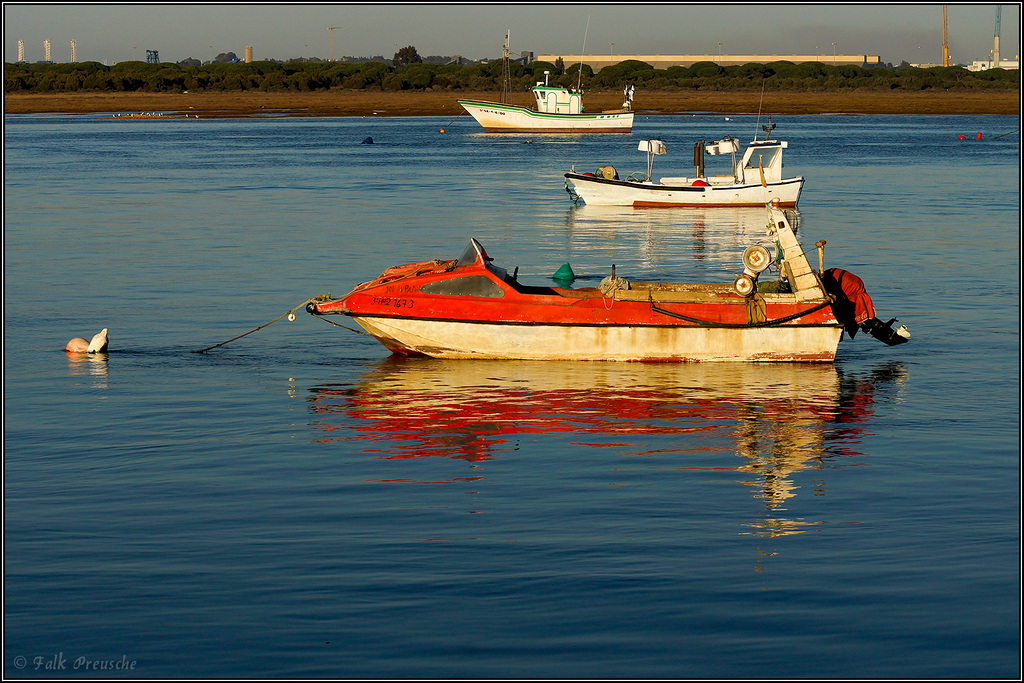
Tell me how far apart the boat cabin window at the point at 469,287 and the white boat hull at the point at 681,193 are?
27.4 meters

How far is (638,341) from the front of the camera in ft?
65.0

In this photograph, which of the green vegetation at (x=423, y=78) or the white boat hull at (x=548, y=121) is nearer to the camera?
the white boat hull at (x=548, y=121)

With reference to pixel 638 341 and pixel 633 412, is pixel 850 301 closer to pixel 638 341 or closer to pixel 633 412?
pixel 638 341

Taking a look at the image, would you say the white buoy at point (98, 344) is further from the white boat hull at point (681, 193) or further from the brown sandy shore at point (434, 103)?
the brown sandy shore at point (434, 103)

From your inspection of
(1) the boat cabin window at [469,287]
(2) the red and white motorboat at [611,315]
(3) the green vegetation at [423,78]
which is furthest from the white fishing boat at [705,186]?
(3) the green vegetation at [423,78]

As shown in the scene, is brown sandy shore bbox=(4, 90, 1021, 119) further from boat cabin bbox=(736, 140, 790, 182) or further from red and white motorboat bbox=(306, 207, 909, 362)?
red and white motorboat bbox=(306, 207, 909, 362)

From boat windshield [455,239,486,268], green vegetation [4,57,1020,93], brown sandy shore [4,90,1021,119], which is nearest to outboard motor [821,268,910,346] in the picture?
boat windshield [455,239,486,268]

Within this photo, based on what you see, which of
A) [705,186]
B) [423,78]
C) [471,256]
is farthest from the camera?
[423,78]

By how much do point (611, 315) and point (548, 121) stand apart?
8819cm

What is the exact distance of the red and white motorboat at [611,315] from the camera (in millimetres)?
19641

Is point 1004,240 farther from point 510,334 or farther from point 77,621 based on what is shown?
point 77,621

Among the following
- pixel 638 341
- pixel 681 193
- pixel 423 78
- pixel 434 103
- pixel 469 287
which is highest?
pixel 423 78

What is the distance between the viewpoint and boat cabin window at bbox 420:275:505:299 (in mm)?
19781

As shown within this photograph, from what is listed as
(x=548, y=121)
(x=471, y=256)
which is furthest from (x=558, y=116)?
(x=471, y=256)
